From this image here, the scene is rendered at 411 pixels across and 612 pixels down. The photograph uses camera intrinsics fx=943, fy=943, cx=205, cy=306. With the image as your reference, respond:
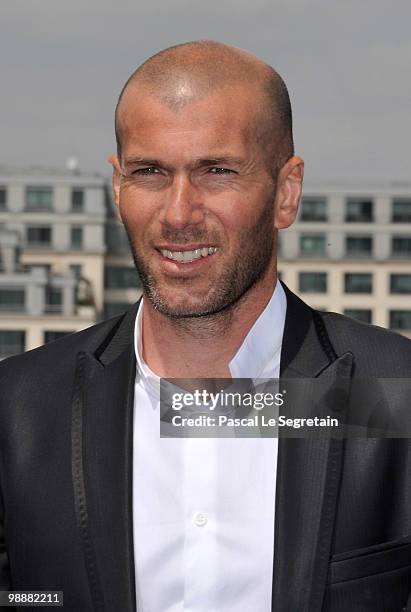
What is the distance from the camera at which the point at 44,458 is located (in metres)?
4.86

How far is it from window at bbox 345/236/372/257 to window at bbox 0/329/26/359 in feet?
159

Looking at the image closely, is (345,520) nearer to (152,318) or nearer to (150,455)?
(150,455)

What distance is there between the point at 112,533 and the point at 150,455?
0.43 m

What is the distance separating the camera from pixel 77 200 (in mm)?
133625

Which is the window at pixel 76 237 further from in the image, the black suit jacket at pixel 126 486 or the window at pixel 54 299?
the black suit jacket at pixel 126 486

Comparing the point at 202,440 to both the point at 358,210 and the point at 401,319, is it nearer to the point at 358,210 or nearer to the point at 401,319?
the point at 358,210

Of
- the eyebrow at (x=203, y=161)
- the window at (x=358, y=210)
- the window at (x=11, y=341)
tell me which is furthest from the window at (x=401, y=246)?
the eyebrow at (x=203, y=161)

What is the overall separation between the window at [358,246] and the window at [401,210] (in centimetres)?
488

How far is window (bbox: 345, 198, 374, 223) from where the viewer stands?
136 m

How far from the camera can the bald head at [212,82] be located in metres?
4.27

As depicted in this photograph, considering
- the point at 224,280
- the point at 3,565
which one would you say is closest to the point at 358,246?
the point at 3,565

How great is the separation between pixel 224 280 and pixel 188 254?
0.23 metres

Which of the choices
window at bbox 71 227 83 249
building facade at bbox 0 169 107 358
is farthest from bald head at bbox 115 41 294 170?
window at bbox 71 227 83 249

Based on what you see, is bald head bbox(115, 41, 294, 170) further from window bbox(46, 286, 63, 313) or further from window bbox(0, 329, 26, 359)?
window bbox(0, 329, 26, 359)
